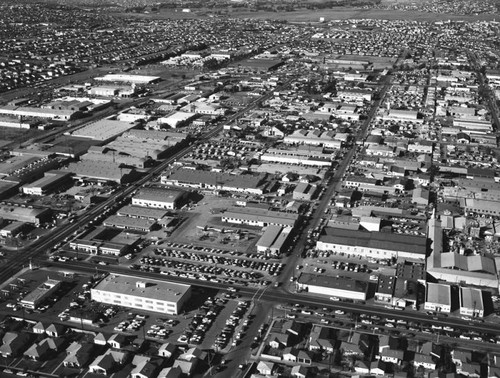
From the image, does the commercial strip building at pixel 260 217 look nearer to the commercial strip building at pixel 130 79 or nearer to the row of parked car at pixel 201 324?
the row of parked car at pixel 201 324

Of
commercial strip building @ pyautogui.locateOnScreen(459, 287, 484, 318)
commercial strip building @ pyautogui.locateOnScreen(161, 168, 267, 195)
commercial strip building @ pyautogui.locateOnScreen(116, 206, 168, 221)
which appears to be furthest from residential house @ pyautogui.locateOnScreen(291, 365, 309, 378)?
commercial strip building @ pyautogui.locateOnScreen(161, 168, 267, 195)

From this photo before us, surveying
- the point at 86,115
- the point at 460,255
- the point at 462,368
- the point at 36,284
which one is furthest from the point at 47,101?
the point at 462,368

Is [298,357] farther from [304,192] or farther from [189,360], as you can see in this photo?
[304,192]

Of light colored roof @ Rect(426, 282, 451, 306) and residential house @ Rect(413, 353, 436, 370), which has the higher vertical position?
light colored roof @ Rect(426, 282, 451, 306)

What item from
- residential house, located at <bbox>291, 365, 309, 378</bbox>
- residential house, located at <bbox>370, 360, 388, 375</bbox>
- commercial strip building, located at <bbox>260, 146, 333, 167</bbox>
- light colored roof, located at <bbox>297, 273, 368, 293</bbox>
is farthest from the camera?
commercial strip building, located at <bbox>260, 146, 333, 167</bbox>

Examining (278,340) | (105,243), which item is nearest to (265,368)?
(278,340)

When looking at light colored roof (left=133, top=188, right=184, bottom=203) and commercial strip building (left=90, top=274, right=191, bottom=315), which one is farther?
light colored roof (left=133, top=188, right=184, bottom=203)

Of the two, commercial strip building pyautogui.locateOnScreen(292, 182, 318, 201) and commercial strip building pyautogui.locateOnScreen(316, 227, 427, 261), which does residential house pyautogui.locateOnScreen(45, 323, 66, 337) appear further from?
commercial strip building pyautogui.locateOnScreen(292, 182, 318, 201)

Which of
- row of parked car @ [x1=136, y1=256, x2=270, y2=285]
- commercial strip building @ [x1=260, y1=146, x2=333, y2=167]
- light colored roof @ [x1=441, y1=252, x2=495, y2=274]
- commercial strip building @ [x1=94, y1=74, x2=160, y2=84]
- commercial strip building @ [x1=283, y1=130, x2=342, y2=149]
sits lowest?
row of parked car @ [x1=136, y1=256, x2=270, y2=285]

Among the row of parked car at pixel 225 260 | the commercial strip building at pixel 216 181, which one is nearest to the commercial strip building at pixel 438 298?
the row of parked car at pixel 225 260
